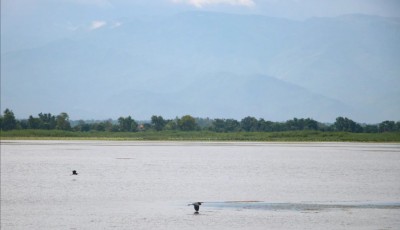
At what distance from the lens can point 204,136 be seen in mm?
136375

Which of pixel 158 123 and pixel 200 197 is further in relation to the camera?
pixel 158 123

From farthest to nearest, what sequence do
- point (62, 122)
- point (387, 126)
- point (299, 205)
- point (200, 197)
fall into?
point (62, 122), point (387, 126), point (200, 197), point (299, 205)

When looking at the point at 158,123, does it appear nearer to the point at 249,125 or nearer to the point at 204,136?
the point at 204,136

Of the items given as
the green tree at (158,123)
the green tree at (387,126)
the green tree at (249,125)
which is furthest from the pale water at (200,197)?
the green tree at (249,125)

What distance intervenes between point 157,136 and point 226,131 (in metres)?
17.9

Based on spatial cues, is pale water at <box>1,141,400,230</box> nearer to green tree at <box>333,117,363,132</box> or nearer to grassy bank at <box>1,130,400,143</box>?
grassy bank at <box>1,130,400,143</box>

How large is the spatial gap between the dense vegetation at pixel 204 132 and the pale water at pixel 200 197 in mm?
71925

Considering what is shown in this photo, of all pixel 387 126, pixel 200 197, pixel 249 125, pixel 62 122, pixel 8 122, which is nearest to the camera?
pixel 200 197

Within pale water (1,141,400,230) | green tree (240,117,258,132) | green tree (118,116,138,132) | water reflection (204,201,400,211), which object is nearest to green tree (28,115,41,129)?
green tree (118,116,138,132)

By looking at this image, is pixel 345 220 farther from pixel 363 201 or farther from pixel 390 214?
pixel 363 201

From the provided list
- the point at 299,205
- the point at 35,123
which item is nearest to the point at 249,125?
the point at 35,123

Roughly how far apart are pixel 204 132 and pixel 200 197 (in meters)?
109

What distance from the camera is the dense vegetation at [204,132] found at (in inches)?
4906

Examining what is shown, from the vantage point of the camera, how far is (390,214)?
26.8 meters
